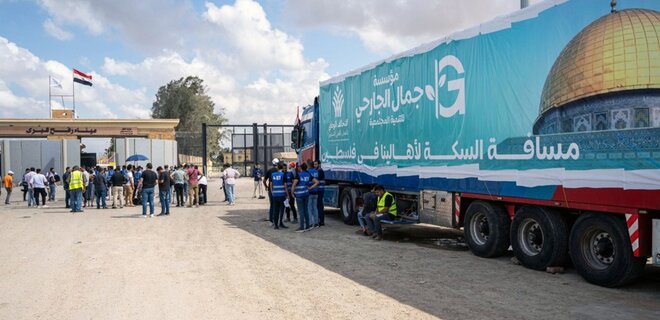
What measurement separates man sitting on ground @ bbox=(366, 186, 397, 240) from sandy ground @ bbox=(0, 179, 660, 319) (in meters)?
Answer: 0.32

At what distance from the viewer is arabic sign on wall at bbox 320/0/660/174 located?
6.32m

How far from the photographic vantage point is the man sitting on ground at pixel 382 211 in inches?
454

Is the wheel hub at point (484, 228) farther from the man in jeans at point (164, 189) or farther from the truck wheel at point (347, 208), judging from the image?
the man in jeans at point (164, 189)

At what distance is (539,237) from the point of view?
8.12 metres

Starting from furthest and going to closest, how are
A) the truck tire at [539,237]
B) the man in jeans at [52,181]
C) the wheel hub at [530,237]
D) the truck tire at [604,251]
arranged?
the man in jeans at [52,181], the wheel hub at [530,237], the truck tire at [539,237], the truck tire at [604,251]

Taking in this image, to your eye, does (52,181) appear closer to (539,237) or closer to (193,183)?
(193,183)

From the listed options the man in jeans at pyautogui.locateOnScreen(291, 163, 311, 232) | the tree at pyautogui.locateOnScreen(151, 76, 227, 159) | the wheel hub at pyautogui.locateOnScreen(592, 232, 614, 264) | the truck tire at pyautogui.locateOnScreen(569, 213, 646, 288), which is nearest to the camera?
the truck tire at pyautogui.locateOnScreen(569, 213, 646, 288)

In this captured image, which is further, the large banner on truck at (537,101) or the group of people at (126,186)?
the group of people at (126,186)

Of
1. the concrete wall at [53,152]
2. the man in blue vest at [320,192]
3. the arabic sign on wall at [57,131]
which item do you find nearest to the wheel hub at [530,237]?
the man in blue vest at [320,192]

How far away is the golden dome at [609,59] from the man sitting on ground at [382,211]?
4.79m

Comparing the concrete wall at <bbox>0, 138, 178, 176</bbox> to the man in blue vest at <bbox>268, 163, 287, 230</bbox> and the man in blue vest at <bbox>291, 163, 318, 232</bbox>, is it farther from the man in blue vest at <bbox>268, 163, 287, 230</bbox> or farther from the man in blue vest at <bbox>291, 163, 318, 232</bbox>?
the man in blue vest at <bbox>291, 163, 318, 232</bbox>

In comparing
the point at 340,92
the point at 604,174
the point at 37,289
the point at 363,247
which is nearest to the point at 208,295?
the point at 37,289

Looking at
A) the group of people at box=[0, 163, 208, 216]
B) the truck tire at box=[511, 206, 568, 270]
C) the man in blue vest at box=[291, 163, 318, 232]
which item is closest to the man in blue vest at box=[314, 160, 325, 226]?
the man in blue vest at box=[291, 163, 318, 232]

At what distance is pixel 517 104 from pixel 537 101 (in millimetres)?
404
